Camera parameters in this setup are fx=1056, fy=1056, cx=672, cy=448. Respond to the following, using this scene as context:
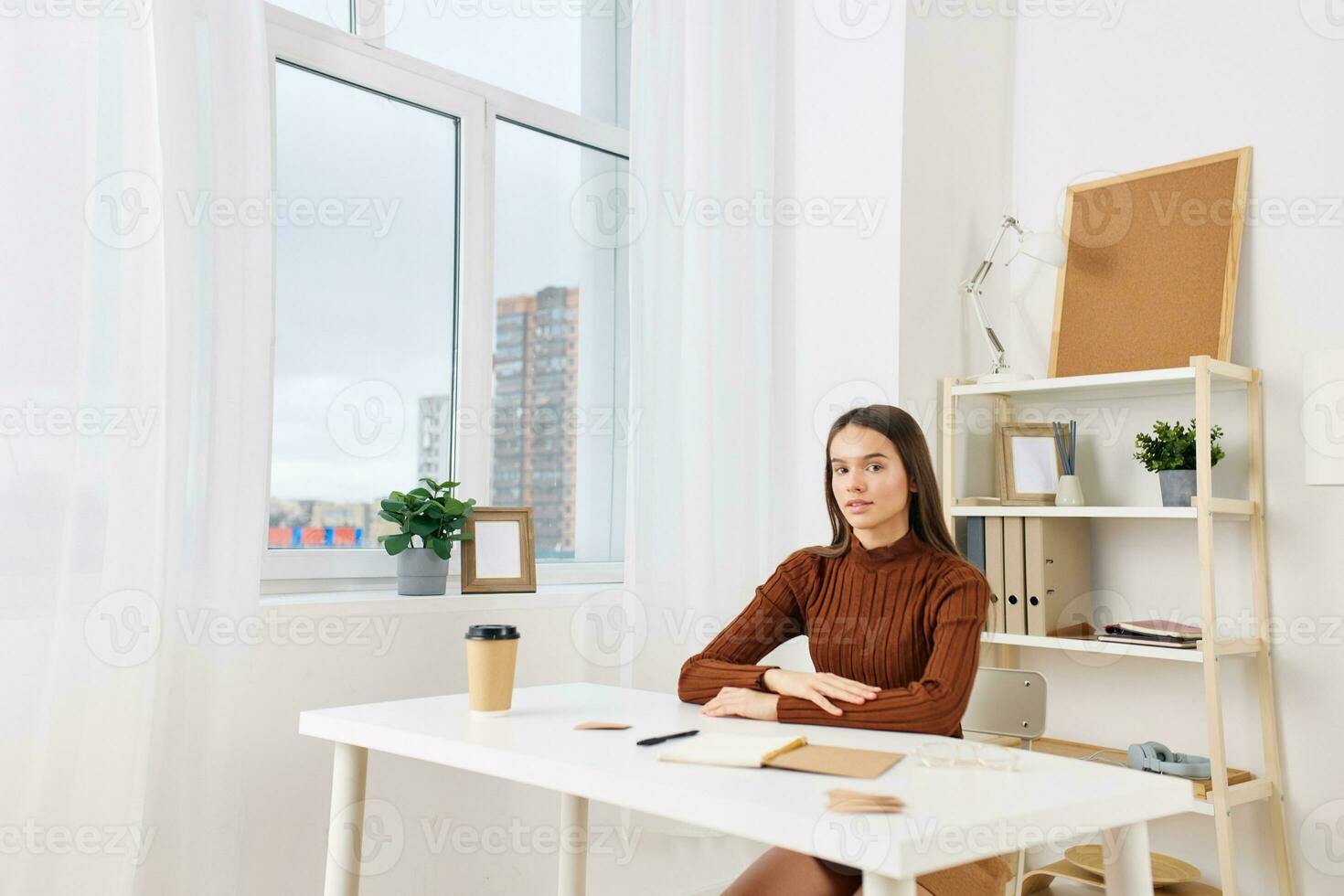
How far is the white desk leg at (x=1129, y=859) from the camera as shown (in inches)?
47.2

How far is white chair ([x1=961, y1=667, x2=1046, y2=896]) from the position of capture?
210cm

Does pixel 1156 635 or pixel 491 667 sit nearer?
pixel 491 667

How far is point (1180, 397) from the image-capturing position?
2.82 metres

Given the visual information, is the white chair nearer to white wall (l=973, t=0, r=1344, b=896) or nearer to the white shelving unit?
the white shelving unit

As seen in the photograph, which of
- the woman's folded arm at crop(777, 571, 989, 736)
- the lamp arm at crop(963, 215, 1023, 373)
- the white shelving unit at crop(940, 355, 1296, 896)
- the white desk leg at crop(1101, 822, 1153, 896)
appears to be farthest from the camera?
the lamp arm at crop(963, 215, 1023, 373)

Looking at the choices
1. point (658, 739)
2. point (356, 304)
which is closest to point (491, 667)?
point (658, 739)

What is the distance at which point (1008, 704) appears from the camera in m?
2.14

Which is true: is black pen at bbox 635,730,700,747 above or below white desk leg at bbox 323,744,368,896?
above

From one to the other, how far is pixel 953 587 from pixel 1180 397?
1434mm

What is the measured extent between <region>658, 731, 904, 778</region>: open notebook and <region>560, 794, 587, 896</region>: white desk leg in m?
0.71

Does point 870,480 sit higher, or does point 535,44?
point 535,44

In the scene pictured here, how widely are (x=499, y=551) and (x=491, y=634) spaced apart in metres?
1.05

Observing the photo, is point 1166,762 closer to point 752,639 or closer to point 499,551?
point 752,639

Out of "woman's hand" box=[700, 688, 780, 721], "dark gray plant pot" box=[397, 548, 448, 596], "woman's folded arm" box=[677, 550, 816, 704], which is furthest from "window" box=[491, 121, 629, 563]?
"woman's hand" box=[700, 688, 780, 721]
